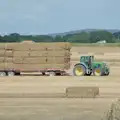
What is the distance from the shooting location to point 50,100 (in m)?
24.3

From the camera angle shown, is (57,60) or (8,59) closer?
(57,60)

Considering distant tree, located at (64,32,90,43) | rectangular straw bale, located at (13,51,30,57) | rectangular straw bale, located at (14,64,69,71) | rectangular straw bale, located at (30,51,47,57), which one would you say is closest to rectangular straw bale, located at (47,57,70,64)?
rectangular straw bale, located at (14,64,69,71)

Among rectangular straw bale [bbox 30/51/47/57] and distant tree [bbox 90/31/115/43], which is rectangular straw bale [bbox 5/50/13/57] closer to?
rectangular straw bale [bbox 30/51/47/57]

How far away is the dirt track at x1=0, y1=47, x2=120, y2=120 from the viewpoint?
19.9 meters

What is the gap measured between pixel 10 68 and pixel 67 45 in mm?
4099

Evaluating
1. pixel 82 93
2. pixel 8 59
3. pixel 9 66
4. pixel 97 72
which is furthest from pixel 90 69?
pixel 82 93

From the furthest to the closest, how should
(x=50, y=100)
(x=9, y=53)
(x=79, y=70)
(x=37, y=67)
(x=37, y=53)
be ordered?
(x=9, y=53) < (x=37, y=53) < (x=37, y=67) < (x=79, y=70) < (x=50, y=100)

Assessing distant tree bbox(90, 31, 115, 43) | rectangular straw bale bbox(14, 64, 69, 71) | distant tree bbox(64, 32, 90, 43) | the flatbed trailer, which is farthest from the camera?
distant tree bbox(90, 31, 115, 43)

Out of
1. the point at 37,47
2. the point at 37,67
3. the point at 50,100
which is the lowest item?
the point at 50,100

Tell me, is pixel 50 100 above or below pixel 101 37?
below

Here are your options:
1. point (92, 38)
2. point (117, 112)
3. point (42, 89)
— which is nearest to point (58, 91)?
point (42, 89)

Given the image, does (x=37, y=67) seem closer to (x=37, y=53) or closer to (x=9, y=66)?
(x=37, y=53)

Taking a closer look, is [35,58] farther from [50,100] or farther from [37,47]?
[50,100]

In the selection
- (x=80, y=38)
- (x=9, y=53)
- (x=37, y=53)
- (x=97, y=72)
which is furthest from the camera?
(x=80, y=38)
